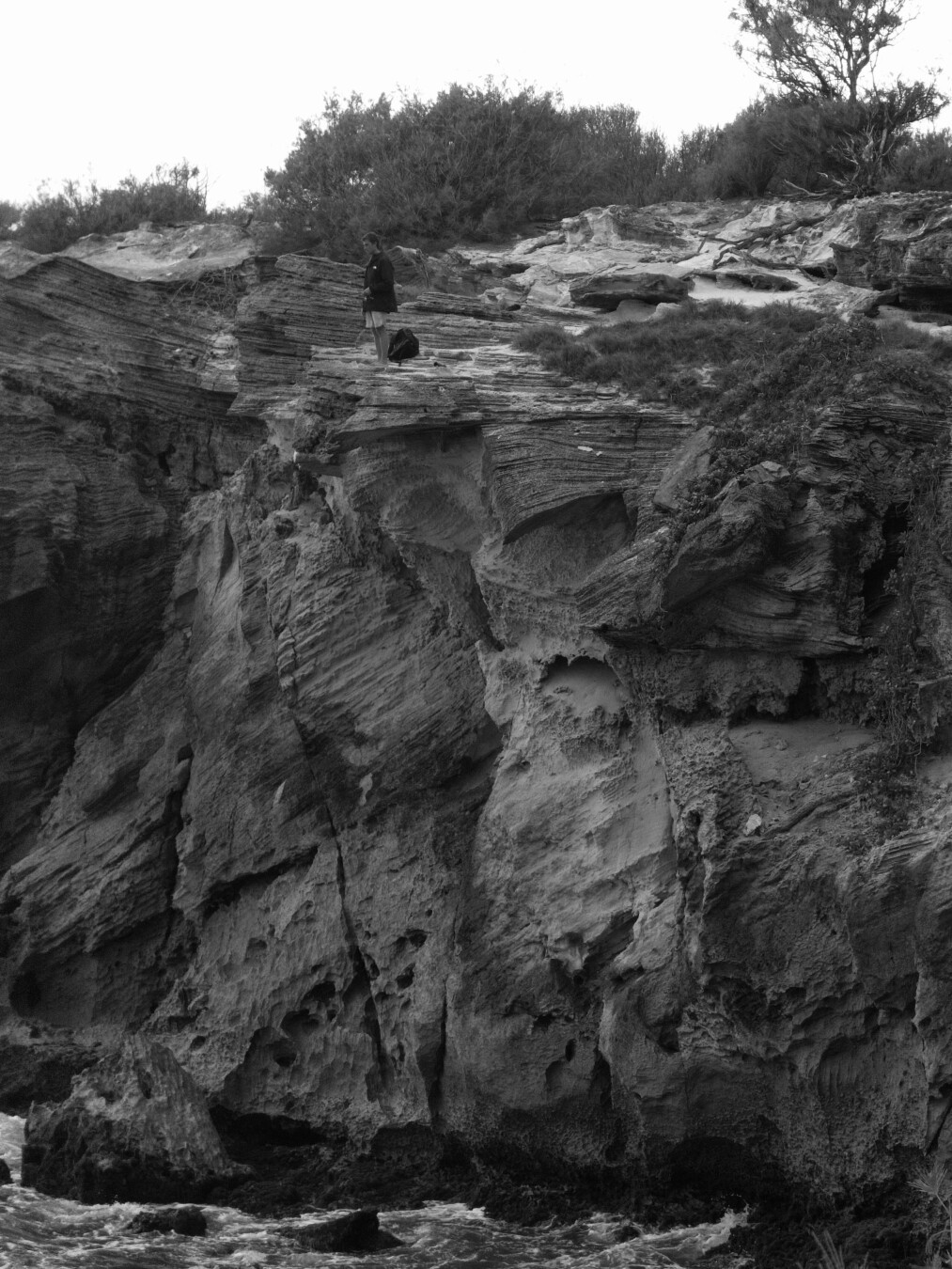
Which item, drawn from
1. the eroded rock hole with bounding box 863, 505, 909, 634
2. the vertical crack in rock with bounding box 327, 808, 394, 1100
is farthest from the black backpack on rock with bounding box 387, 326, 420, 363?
the eroded rock hole with bounding box 863, 505, 909, 634

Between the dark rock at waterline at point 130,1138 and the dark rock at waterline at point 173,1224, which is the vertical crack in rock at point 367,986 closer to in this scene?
the dark rock at waterline at point 130,1138

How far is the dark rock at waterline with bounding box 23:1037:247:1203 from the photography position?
18.4 m

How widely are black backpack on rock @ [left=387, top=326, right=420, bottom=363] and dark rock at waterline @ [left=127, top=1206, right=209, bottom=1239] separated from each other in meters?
11.2

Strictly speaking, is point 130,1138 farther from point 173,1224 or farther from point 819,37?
point 819,37

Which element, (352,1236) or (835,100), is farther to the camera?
(835,100)

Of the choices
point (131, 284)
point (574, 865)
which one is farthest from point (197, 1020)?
point (131, 284)

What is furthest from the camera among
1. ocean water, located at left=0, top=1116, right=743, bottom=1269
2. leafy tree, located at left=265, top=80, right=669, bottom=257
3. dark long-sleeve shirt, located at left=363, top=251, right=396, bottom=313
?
leafy tree, located at left=265, top=80, right=669, bottom=257

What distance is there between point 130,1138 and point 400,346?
10709 millimetres

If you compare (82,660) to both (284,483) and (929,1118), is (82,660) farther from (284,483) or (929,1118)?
(929,1118)

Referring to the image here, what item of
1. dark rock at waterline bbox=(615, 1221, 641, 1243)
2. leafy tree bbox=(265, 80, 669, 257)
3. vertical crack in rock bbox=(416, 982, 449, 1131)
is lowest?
dark rock at waterline bbox=(615, 1221, 641, 1243)

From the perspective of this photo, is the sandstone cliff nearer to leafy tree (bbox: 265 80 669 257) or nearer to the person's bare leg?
the person's bare leg

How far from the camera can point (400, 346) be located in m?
22.0

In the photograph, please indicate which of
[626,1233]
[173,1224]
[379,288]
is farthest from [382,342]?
[626,1233]

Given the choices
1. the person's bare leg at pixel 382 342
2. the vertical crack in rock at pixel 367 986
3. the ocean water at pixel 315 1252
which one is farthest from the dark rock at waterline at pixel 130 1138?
the person's bare leg at pixel 382 342
